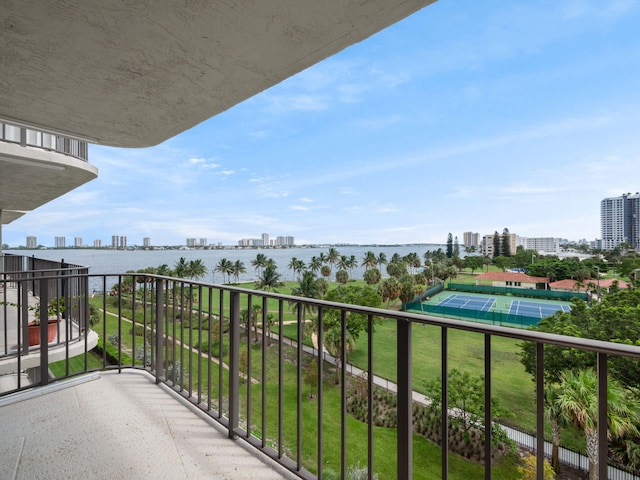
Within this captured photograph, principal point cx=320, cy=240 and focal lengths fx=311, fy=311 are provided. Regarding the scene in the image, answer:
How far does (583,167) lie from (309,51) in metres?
74.8

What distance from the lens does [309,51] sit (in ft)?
5.99

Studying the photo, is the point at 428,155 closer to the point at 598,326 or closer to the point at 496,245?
the point at 496,245

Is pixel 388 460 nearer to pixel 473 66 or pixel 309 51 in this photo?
pixel 309 51

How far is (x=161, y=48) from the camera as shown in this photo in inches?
70.1

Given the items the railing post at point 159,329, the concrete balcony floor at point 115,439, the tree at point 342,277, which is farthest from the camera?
the tree at point 342,277

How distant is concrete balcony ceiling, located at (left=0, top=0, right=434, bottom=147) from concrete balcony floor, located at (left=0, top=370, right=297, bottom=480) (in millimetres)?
2278

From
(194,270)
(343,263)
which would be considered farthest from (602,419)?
(343,263)

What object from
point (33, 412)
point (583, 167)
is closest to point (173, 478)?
point (33, 412)

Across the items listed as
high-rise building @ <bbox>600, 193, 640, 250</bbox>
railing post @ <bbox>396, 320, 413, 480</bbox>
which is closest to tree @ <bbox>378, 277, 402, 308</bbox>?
high-rise building @ <bbox>600, 193, 640, 250</bbox>

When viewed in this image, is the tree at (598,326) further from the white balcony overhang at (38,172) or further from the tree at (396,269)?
the tree at (396,269)

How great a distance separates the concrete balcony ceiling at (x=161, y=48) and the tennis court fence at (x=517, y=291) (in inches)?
2293

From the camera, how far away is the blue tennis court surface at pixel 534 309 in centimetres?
4328

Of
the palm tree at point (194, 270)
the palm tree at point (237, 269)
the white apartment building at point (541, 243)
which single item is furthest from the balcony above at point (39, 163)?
the white apartment building at point (541, 243)

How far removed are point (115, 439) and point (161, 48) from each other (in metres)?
2.31
